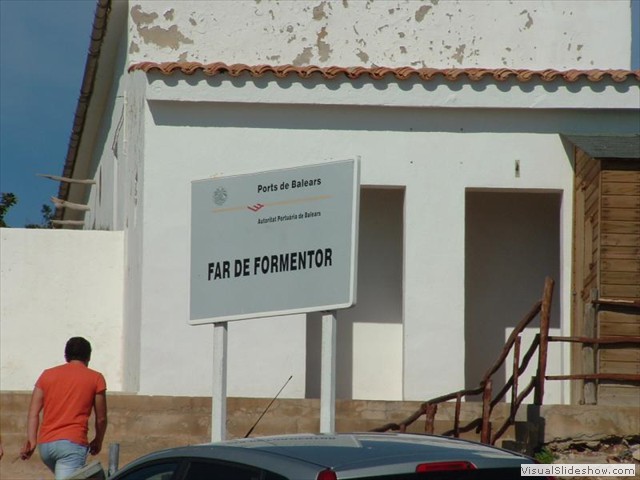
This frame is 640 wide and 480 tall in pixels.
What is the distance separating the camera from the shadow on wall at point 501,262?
55.0ft

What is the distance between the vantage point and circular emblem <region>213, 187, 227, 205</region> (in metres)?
9.84

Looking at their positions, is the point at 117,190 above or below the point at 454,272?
above

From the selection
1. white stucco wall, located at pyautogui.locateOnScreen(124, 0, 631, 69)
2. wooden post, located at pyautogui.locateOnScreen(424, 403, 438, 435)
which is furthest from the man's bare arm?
white stucco wall, located at pyautogui.locateOnScreen(124, 0, 631, 69)

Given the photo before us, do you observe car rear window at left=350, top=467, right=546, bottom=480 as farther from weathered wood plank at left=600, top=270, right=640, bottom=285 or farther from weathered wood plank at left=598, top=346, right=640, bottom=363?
weathered wood plank at left=600, top=270, right=640, bottom=285

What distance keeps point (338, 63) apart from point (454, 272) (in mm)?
3578

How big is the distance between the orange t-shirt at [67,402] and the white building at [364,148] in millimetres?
4991

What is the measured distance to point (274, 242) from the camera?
9.46m

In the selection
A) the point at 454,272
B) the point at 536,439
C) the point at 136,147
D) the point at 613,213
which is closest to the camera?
the point at 536,439

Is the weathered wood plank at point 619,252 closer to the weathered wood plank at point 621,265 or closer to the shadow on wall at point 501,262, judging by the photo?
the weathered wood plank at point 621,265

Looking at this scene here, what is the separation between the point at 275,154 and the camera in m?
15.1

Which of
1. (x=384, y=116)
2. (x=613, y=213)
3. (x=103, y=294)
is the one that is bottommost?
(x=103, y=294)

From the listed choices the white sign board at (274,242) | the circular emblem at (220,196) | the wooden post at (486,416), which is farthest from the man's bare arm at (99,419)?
the wooden post at (486,416)

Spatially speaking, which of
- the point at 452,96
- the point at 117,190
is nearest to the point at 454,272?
the point at 452,96

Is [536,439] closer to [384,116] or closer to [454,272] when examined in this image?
[454,272]
